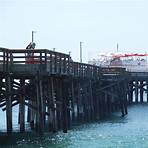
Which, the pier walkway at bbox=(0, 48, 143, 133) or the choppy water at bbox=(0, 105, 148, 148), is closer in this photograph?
the choppy water at bbox=(0, 105, 148, 148)

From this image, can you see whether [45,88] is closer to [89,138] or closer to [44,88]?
[44,88]

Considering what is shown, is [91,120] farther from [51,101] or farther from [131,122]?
[51,101]

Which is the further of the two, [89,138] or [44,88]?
[44,88]

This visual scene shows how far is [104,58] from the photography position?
8912 centimetres

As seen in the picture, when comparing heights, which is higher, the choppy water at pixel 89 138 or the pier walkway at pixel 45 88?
the pier walkway at pixel 45 88

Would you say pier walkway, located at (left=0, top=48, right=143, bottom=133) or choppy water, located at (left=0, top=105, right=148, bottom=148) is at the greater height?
pier walkway, located at (left=0, top=48, right=143, bottom=133)

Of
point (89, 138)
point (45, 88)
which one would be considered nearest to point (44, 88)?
point (45, 88)

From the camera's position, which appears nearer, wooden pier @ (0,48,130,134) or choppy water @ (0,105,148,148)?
choppy water @ (0,105,148,148)

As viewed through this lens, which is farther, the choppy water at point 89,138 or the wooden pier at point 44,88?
the wooden pier at point 44,88

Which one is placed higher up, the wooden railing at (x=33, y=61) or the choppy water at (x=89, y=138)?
the wooden railing at (x=33, y=61)

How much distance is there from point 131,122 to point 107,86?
5.14 m

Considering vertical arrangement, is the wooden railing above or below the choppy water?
above

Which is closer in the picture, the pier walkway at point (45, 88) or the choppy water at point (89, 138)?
the choppy water at point (89, 138)

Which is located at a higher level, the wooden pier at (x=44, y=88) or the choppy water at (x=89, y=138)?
the wooden pier at (x=44, y=88)
